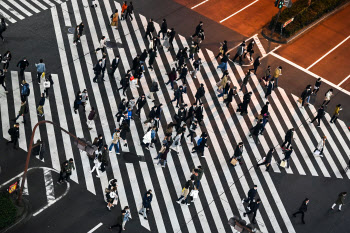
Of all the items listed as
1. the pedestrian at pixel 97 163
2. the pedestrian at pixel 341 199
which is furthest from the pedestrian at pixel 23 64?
the pedestrian at pixel 341 199

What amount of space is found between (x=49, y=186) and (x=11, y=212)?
8.79 ft

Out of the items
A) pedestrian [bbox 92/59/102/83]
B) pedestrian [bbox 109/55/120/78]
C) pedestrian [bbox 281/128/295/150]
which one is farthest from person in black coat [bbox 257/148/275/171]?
pedestrian [bbox 92/59/102/83]

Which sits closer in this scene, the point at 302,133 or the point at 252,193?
the point at 252,193

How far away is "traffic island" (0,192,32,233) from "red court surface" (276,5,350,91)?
71.8 feet

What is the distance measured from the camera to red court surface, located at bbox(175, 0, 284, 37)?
139ft

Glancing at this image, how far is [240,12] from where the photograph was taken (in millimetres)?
43812

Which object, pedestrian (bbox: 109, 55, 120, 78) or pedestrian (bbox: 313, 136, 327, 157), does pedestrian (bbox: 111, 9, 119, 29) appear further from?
pedestrian (bbox: 313, 136, 327, 157)

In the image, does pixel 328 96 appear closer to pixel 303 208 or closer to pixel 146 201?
pixel 303 208

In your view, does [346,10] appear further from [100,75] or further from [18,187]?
[18,187]

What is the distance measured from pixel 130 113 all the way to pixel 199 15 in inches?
563

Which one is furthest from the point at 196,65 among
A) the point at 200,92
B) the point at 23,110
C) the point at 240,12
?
the point at 23,110

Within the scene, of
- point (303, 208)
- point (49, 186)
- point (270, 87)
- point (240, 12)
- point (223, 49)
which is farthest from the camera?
point (240, 12)

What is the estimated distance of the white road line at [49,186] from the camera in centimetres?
2741

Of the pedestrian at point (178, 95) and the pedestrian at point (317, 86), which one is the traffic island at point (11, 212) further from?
the pedestrian at point (317, 86)
